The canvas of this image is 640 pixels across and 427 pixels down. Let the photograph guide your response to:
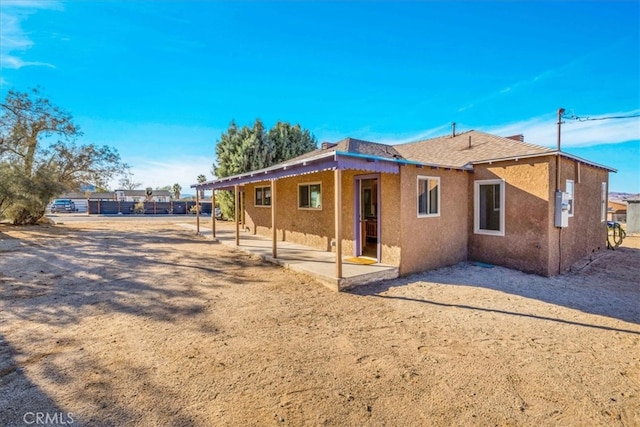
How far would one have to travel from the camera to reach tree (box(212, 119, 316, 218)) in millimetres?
19641

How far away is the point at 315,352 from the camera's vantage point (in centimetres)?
349

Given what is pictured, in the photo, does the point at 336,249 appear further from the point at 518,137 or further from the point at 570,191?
the point at 518,137

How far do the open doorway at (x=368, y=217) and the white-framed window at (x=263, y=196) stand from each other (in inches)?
175

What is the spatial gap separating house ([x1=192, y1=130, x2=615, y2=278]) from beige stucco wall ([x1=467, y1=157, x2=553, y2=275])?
0.9 inches

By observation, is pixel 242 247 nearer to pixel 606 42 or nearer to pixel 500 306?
pixel 500 306

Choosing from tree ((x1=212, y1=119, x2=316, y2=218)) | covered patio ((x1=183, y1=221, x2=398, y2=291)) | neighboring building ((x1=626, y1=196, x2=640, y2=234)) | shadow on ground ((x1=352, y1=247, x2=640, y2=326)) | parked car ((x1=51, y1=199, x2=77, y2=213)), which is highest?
tree ((x1=212, y1=119, x2=316, y2=218))

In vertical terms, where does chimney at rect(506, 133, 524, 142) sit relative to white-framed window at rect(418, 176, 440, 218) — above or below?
above

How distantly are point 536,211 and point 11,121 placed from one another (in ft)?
80.4

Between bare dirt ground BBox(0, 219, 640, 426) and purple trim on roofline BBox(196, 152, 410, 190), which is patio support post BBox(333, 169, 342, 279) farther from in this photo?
bare dirt ground BBox(0, 219, 640, 426)

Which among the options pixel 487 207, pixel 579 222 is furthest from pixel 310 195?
pixel 579 222

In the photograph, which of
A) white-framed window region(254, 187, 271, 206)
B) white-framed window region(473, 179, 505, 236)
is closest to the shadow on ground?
white-framed window region(473, 179, 505, 236)

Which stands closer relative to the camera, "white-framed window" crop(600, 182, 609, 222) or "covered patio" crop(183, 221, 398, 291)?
"covered patio" crop(183, 221, 398, 291)

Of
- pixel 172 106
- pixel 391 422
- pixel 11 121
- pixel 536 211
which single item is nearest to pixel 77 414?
pixel 391 422

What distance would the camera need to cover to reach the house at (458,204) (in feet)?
22.8
